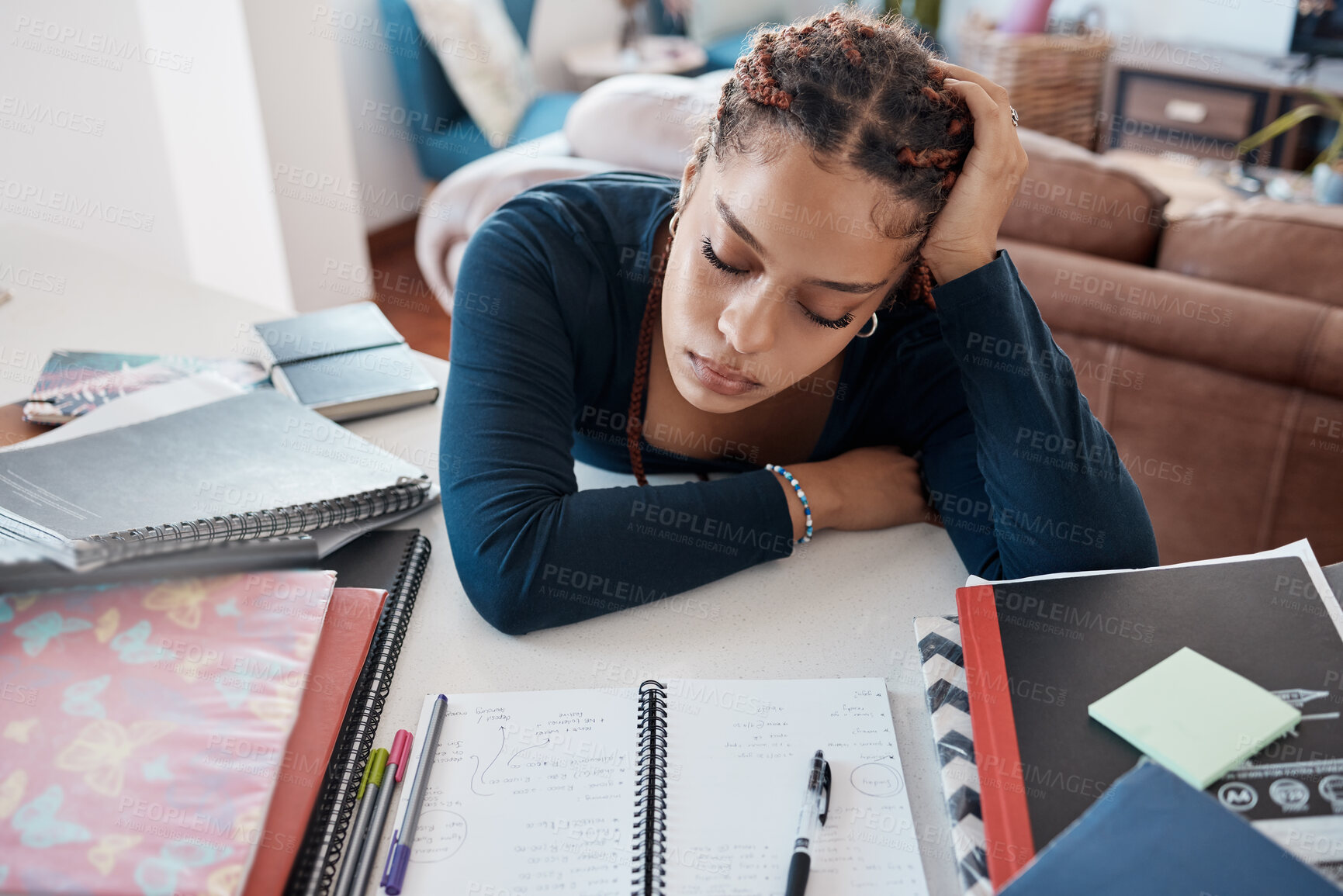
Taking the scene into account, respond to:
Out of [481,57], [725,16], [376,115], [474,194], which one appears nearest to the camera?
[474,194]

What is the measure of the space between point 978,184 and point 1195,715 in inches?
19.8

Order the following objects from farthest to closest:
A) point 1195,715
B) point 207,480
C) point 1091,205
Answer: point 1091,205, point 207,480, point 1195,715

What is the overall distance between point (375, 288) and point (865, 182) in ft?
10.5

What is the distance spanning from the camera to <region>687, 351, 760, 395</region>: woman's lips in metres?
0.95

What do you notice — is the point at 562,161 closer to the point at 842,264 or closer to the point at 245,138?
the point at 245,138

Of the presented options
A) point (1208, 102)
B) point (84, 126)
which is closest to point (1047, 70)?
point (1208, 102)

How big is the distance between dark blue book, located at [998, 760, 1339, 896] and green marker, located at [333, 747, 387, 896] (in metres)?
0.43

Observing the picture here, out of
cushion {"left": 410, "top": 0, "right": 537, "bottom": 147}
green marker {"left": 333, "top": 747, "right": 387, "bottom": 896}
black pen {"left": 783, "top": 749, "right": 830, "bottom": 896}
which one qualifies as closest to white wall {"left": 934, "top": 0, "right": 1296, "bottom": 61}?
cushion {"left": 410, "top": 0, "right": 537, "bottom": 147}

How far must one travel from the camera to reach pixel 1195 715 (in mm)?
714

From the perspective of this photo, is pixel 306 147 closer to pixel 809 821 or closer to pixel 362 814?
pixel 362 814

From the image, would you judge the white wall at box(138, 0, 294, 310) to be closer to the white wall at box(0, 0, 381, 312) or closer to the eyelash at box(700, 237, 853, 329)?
the white wall at box(0, 0, 381, 312)

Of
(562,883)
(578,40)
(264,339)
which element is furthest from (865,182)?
(578,40)

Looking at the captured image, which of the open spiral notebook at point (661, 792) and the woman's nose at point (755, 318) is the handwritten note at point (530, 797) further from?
the woman's nose at point (755, 318)

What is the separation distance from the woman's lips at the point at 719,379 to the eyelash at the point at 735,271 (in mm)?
85
